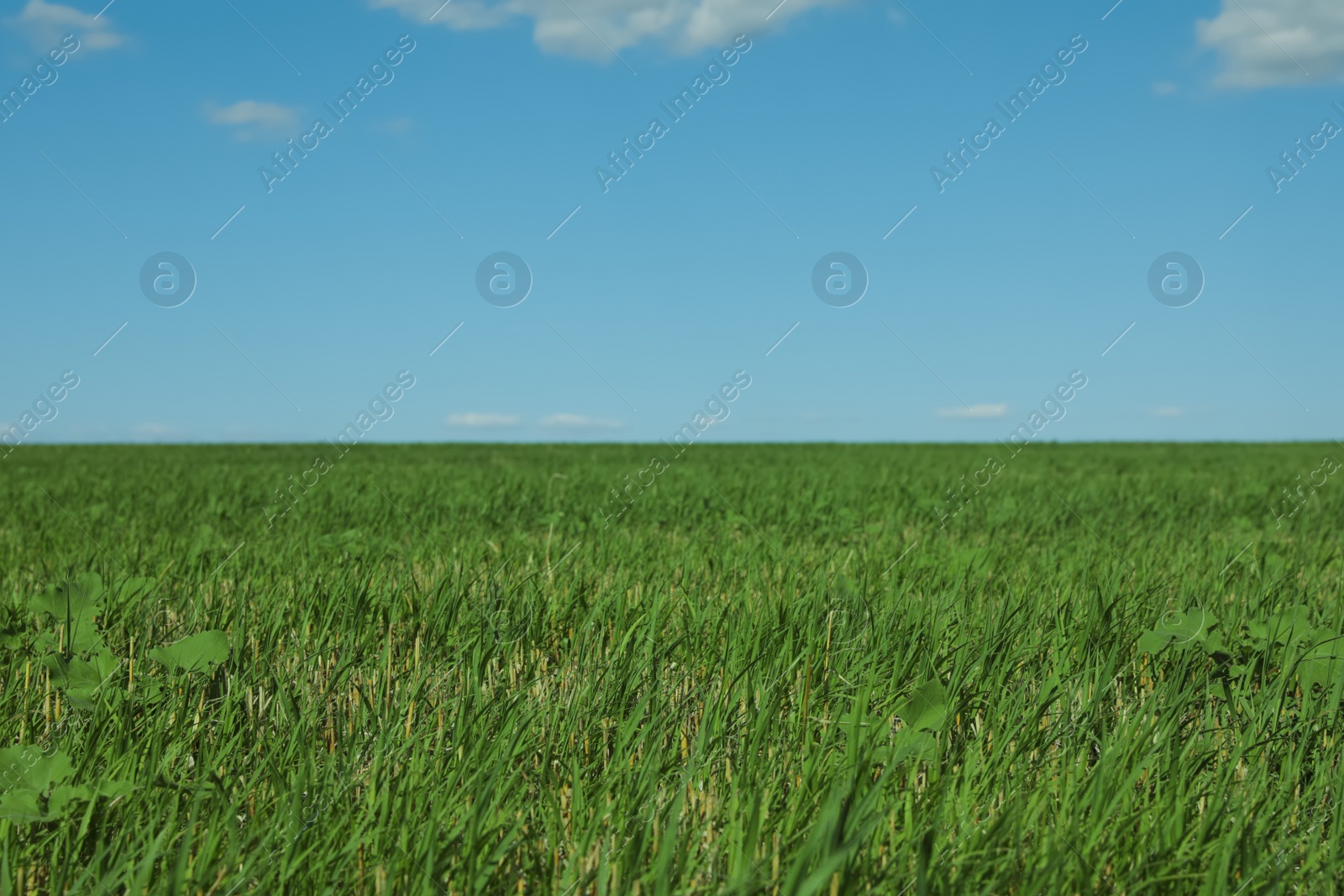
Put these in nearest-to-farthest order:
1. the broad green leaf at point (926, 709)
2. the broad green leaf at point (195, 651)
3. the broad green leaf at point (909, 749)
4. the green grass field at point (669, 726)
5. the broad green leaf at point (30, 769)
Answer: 1. the green grass field at point (669, 726)
2. the broad green leaf at point (30, 769)
3. the broad green leaf at point (909, 749)
4. the broad green leaf at point (926, 709)
5. the broad green leaf at point (195, 651)

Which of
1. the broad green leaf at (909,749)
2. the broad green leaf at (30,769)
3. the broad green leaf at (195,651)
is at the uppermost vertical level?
the broad green leaf at (195,651)

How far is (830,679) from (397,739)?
1394 millimetres

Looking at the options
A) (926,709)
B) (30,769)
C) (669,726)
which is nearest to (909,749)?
(926,709)

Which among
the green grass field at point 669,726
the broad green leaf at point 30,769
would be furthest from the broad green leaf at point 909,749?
the broad green leaf at point 30,769

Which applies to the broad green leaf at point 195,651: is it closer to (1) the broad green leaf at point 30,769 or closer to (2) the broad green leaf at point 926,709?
(1) the broad green leaf at point 30,769

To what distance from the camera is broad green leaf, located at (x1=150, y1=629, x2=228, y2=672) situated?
2.85 meters

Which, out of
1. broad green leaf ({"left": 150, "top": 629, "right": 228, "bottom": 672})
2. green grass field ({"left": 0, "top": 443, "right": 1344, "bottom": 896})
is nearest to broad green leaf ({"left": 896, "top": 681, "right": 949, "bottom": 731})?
green grass field ({"left": 0, "top": 443, "right": 1344, "bottom": 896})

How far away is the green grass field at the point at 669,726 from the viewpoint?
6.32 feet

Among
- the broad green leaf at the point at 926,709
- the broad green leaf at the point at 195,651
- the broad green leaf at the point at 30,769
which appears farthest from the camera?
the broad green leaf at the point at 195,651

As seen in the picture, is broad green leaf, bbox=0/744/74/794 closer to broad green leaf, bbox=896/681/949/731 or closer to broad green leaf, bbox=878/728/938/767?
broad green leaf, bbox=878/728/938/767

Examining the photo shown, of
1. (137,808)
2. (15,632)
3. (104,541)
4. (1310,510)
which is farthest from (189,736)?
(1310,510)

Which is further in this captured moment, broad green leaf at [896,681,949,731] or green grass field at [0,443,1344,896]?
broad green leaf at [896,681,949,731]

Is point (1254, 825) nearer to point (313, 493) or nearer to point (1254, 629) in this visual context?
point (1254, 629)

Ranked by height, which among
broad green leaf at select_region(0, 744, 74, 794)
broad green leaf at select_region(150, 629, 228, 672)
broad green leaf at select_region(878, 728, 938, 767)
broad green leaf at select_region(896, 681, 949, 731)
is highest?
broad green leaf at select_region(150, 629, 228, 672)
